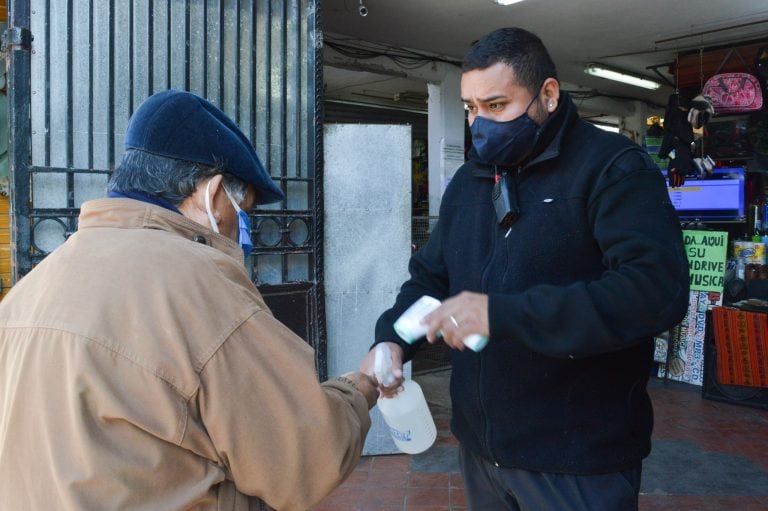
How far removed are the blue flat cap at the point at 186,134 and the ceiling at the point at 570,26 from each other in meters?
5.04

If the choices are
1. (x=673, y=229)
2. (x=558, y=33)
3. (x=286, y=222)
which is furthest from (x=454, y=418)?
(x=558, y=33)

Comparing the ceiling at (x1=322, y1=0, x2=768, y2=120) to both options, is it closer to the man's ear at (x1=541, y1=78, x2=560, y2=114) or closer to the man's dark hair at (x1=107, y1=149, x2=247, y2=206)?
the man's ear at (x1=541, y1=78, x2=560, y2=114)

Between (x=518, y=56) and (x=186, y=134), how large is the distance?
36.3 inches

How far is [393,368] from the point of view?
1.99m

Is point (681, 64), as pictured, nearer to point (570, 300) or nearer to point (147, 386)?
point (570, 300)

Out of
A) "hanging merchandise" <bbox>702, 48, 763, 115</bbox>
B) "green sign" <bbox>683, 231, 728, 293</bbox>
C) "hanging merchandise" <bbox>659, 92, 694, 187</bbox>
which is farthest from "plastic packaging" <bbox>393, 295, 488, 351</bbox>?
"hanging merchandise" <bbox>702, 48, 763, 115</bbox>

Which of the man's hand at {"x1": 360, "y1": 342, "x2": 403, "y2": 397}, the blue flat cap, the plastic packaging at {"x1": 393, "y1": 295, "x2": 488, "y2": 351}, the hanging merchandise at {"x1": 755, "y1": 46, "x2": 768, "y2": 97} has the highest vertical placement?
the hanging merchandise at {"x1": 755, "y1": 46, "x2": 768, "y2": 97}

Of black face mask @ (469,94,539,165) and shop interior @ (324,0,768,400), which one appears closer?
black face mask @ (469,94,539,165)

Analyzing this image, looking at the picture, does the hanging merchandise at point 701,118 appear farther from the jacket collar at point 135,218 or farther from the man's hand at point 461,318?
the jacket collar at point 135,218

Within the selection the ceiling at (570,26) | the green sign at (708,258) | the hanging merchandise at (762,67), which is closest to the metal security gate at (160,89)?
the ceiling at (570,26)

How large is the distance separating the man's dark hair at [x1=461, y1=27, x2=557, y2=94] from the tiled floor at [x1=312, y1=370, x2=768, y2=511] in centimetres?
277

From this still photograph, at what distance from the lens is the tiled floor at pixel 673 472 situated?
404cm

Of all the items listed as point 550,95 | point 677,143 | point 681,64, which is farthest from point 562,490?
point 681,64

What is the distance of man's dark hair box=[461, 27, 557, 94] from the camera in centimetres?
191
